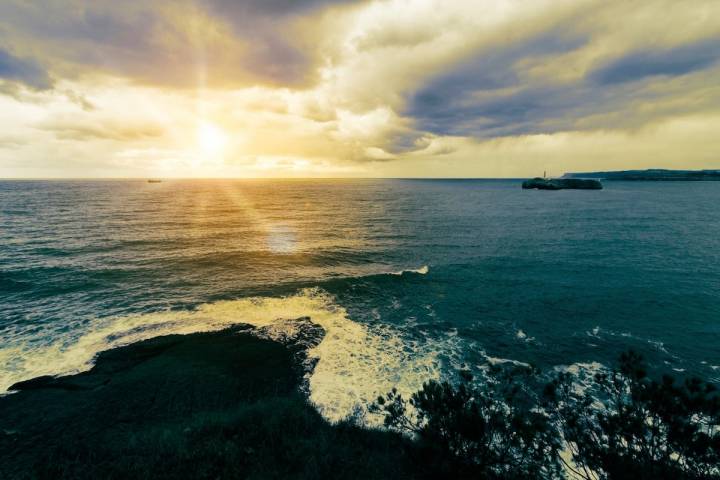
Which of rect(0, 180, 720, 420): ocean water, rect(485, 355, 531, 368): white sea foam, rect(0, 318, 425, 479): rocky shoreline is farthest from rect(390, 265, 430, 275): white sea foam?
rect(0, 318, 425, 479): rocky shoreline

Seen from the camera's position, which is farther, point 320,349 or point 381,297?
point 381,297

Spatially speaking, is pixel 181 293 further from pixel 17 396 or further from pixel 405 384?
pixel 405 384

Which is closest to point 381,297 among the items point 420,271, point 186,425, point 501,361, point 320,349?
point 420,271

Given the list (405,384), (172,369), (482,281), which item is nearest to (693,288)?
(482,281)

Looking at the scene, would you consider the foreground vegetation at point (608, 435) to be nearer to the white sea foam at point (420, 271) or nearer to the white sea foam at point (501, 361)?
the white sea foam at point (501, 361)

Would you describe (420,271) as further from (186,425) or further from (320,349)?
(186,425)
